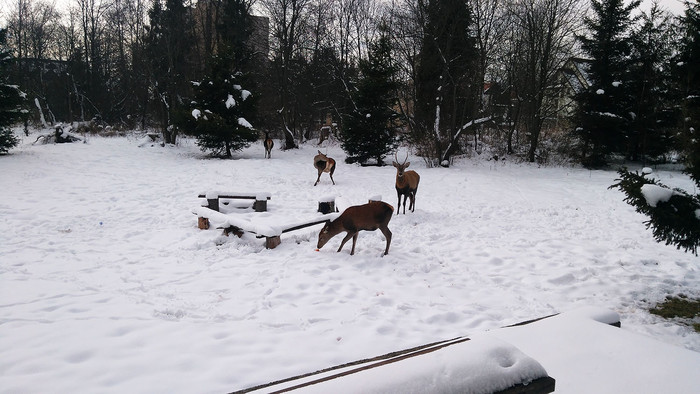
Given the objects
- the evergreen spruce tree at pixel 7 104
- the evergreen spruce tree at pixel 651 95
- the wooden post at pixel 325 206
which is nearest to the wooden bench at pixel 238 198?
the wooden post at pixel 325 206

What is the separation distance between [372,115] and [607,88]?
36.7 ft

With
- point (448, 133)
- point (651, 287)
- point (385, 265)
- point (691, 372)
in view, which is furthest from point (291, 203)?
point (448, 133)

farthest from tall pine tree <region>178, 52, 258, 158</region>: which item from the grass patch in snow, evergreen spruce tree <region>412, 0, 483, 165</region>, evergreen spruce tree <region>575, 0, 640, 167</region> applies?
the grass patch in snow

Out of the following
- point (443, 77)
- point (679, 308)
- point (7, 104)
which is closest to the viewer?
point (679, 308)

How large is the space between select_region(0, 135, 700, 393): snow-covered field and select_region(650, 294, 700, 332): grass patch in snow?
0.17m

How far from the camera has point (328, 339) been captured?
3885 millimetres

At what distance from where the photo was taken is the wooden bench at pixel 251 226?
6.74 meters

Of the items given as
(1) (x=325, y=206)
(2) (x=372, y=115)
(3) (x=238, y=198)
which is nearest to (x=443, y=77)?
(2) (x=372, y=115)

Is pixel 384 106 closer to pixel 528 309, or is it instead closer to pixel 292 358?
pixel 528 309

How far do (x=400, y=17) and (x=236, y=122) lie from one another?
10318 mm

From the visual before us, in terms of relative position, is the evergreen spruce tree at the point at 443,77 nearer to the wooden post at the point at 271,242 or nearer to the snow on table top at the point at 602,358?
the wooden post at the point at 271,242

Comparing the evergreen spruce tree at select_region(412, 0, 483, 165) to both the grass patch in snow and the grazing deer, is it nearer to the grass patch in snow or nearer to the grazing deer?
the grazing deer

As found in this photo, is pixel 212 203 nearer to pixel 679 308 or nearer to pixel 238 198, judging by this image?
pixel 238 198

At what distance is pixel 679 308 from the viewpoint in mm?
4750
